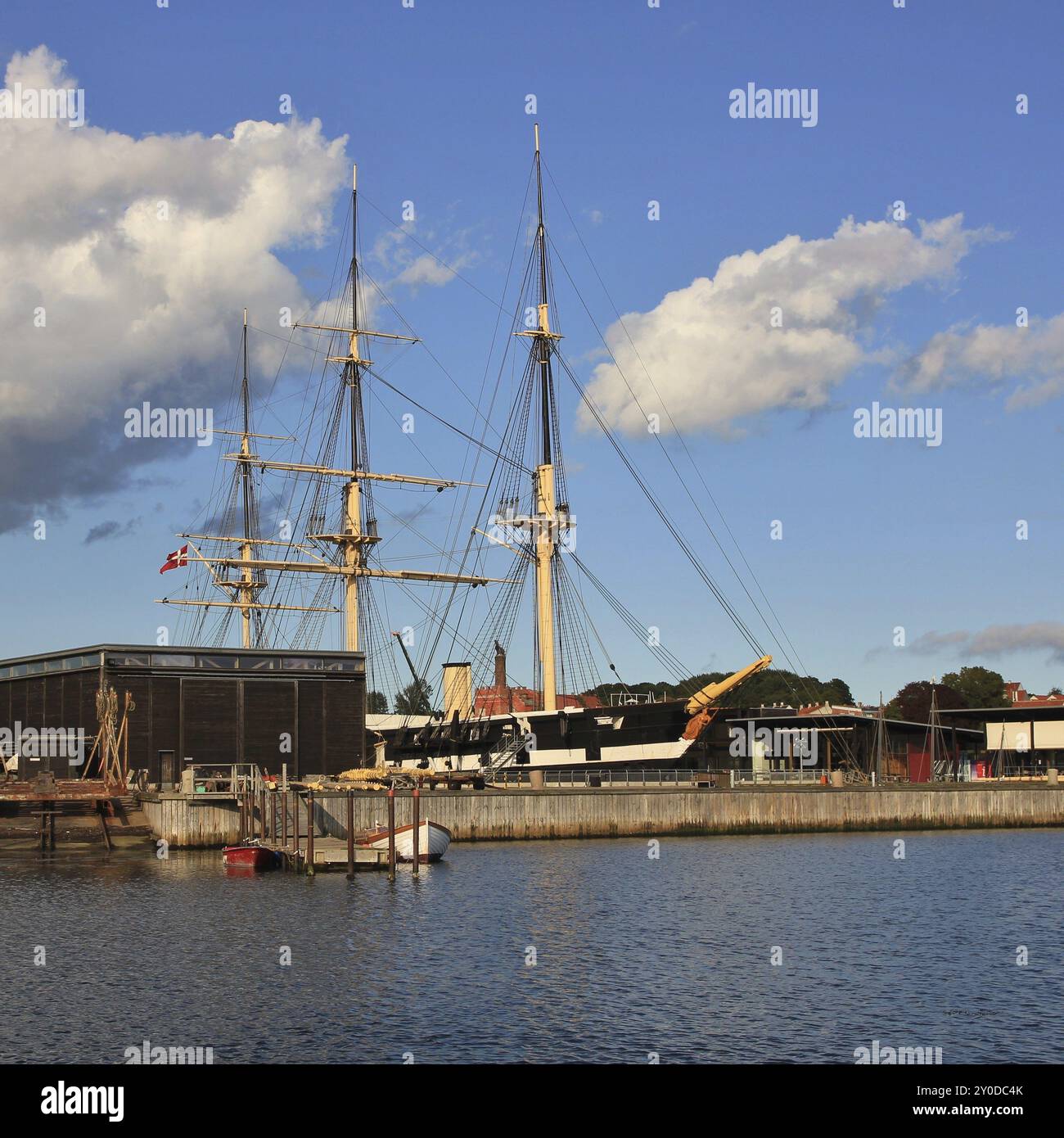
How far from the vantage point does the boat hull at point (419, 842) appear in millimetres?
58938

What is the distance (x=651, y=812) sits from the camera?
69875 millimetres

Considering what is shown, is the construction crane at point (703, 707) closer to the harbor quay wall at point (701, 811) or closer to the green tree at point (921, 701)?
the harbor quay wall at point (701, 811)

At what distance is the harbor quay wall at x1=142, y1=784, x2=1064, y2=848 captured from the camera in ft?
212

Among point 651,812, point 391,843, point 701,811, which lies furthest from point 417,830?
point 701,811

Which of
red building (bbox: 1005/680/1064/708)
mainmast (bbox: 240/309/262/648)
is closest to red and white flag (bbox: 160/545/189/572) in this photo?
mainmast (bbox: 240/309/262/648)

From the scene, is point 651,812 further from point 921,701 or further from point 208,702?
point 921,701

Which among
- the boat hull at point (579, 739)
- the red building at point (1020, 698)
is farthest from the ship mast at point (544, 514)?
the red building at point (1020, 698)

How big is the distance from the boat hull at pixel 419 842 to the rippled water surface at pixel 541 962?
4.41ft

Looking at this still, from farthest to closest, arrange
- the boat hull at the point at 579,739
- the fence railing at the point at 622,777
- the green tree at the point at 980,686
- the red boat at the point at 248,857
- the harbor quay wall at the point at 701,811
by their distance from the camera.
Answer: the green tree at the point at 980,686
the boat hull at the point at 579,739
the fence railing at the point at 622,777
the harbor quay wall at the point at 701,811
the red boat at the point at 248,857

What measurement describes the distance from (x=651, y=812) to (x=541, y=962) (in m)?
34.5

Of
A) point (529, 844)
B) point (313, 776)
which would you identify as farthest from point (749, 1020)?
point (313, 776)

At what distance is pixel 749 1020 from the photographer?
29.2m
